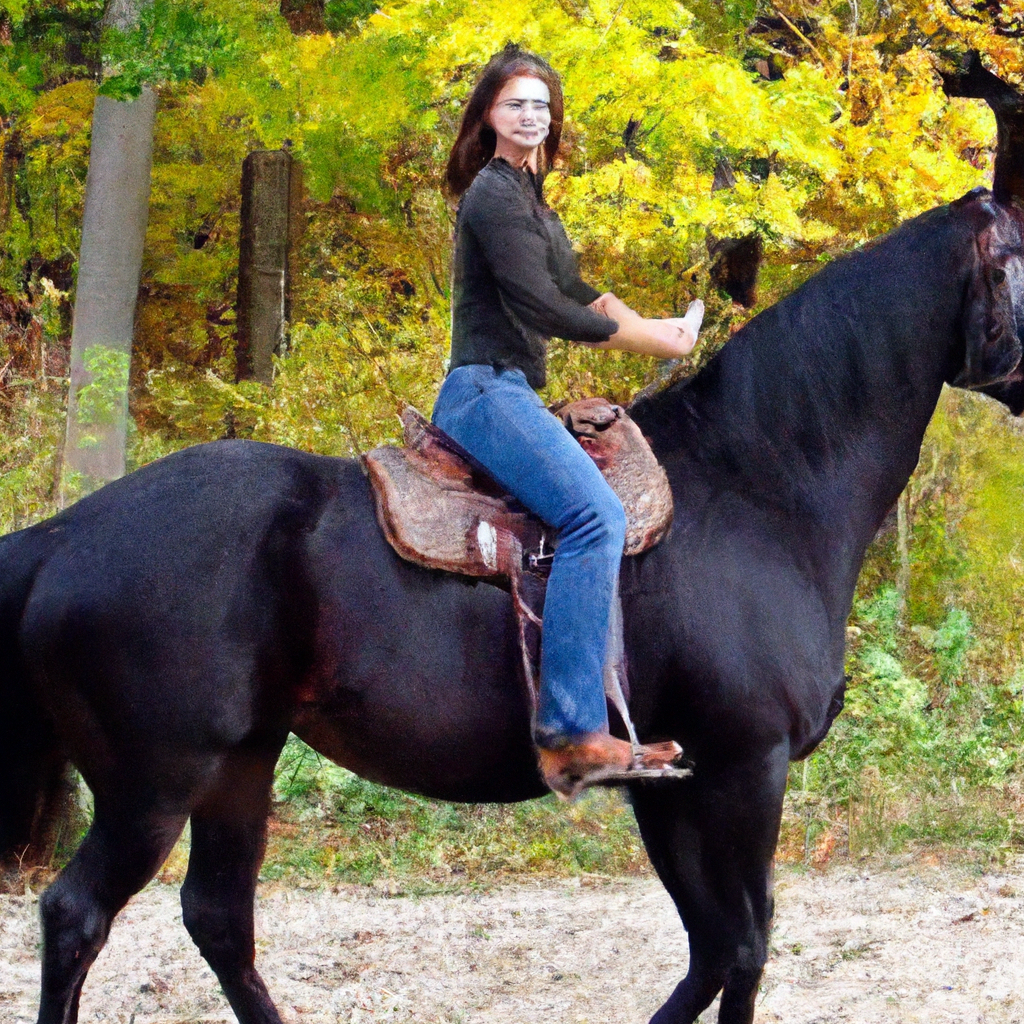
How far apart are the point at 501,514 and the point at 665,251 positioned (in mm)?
4684

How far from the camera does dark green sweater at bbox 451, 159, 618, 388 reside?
3.37 meters

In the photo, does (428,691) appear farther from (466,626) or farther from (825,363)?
(825,363)

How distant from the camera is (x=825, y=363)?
3.65 meters

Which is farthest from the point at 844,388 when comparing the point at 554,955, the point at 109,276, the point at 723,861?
the point at 109,276

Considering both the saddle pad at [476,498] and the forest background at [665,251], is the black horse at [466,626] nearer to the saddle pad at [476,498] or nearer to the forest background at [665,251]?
the saddle pad at [476,498]

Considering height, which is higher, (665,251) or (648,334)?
(665,251)

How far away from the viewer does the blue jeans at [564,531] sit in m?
3.28

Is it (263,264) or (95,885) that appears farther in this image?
(263,264)

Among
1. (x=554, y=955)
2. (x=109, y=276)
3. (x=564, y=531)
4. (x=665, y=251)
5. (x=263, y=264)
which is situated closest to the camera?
(x=564, y=531)

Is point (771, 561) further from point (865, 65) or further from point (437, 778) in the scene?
point (865, 65)

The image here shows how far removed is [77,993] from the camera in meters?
3.47

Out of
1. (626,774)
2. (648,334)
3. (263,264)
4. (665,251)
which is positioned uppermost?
(665,251)

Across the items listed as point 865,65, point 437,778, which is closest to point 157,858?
point 437,778

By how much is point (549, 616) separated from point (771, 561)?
2.21ft
